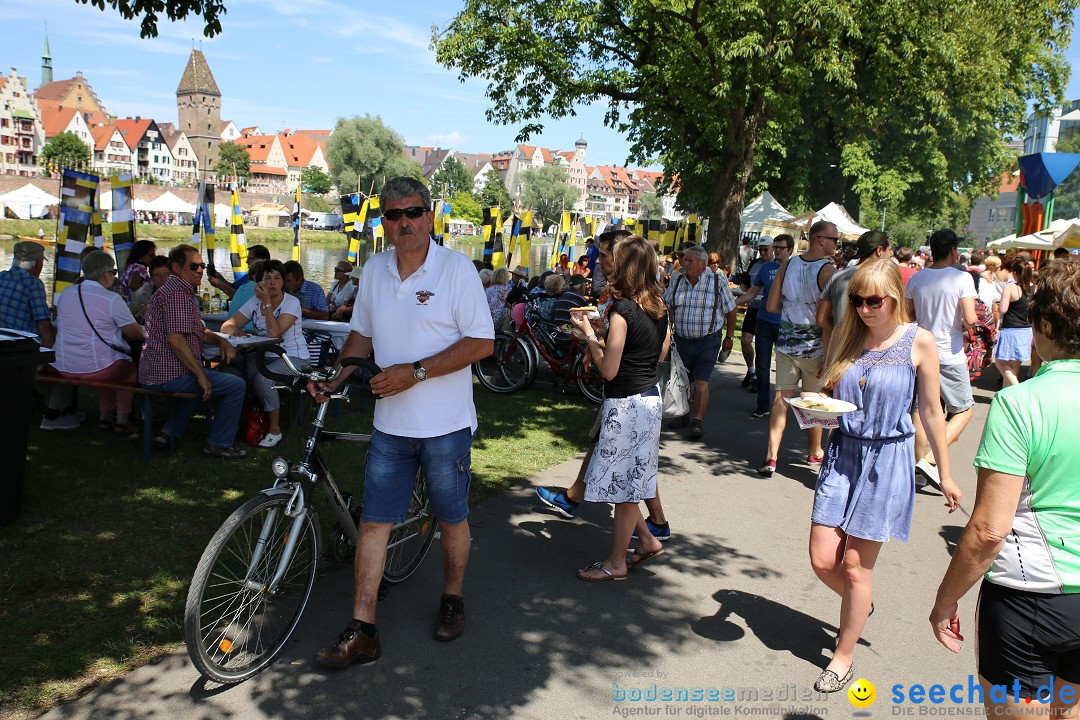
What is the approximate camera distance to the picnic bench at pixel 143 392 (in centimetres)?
595

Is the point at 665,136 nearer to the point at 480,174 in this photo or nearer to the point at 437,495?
the point at 437,495

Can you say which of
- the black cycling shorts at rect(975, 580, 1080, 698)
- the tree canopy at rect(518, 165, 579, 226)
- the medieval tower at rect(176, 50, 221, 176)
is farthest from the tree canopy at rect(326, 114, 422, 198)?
the black cycling shorts at rect(975, 580, 1080, 698)

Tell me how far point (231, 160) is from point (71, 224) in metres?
132

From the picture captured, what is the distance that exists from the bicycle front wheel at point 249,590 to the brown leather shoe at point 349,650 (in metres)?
0.23

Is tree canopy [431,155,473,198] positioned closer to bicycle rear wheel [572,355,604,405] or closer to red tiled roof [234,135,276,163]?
red tiled roof [234,135,276,163]

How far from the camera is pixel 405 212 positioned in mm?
3328

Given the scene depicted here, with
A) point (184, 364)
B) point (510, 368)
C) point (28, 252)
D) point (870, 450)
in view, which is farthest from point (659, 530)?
point (28, 252)

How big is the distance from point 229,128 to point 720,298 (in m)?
168

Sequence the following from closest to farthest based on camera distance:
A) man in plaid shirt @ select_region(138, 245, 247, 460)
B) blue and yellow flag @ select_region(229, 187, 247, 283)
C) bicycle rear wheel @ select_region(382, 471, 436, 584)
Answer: bicycle rear wheel @ select_region(382, 471, 436, 584), man in plaid shirt @ select_region(138, 245, 247, 460), blue and yellow flag @ select_region(229, 187, 247, 283)

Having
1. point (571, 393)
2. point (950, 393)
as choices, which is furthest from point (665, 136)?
point (950, 393)

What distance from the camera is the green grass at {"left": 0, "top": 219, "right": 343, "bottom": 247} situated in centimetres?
5084

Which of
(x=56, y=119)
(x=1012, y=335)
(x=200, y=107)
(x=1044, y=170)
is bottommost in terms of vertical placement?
(x=1012, y=335)

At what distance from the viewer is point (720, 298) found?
25.7ft

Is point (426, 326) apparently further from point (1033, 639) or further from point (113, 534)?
point (113, 534)
